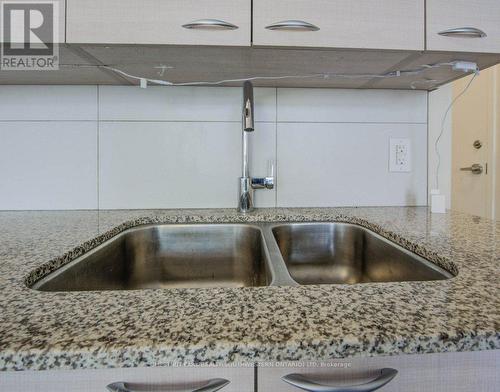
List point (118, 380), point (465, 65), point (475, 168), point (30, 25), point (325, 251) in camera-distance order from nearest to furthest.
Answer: point (118, 380)
point (30, 25)
point (465, 65)
point (325, 251)
point (475, 168)

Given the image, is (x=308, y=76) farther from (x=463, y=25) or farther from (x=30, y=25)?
(x=30, y=25)

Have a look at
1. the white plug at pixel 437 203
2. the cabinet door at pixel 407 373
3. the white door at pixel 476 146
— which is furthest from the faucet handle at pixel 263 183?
the white door at pixel 476 146

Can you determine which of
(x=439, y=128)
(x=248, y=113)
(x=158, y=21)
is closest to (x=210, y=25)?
(x=158, y=21)

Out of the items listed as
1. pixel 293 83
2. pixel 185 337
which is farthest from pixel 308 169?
A: pixel 185 337

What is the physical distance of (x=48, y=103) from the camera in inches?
40.3

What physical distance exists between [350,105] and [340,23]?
1.36 ft

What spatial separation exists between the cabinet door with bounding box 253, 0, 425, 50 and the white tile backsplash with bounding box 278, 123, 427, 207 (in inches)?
15.3

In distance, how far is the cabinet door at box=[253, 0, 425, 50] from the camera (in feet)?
2.26

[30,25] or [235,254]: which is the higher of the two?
[30,25]

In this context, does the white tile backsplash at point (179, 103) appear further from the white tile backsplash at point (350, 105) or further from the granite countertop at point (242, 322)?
the granite countertop at point (242, 322)

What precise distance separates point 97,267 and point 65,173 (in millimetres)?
566

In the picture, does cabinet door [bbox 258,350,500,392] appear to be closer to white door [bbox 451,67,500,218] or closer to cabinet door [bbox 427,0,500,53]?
cabinet door [bbox 427,0,500,53]

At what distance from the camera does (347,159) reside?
1.09 m

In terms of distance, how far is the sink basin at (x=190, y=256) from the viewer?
2.76 ft
